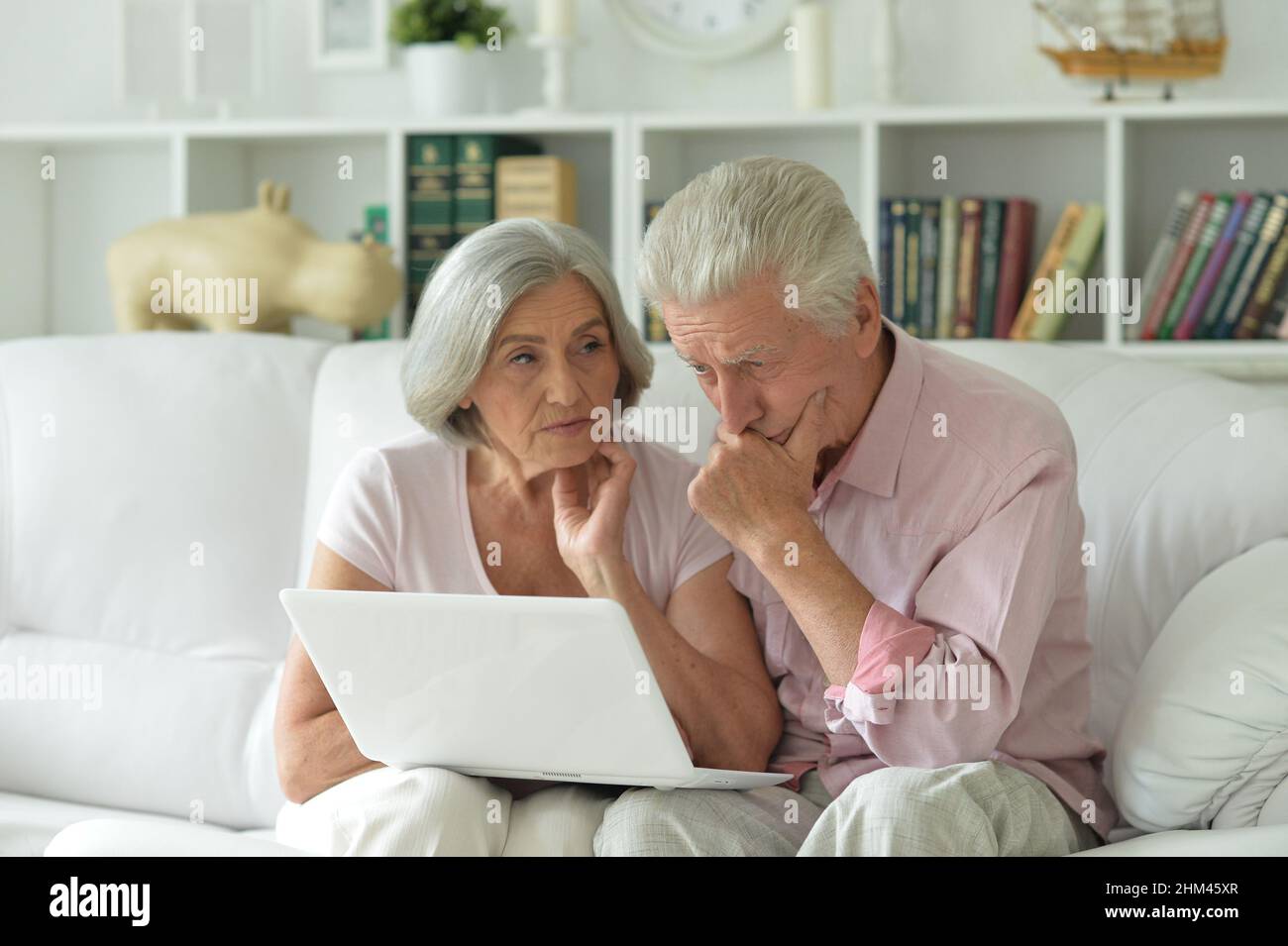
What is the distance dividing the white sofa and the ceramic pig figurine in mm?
449

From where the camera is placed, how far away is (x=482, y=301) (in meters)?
1.64

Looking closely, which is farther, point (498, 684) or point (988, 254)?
point (988, 254)

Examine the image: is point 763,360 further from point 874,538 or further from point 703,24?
point 703,24

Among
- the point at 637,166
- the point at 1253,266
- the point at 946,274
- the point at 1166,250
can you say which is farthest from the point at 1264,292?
the point at 637,166

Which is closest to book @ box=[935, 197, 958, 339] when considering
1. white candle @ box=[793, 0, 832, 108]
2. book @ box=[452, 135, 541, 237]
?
white candle @ box=[793, 0, 832, 108]

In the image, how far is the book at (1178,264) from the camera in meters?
2.57

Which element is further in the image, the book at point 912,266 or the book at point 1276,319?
the book at point 912,266

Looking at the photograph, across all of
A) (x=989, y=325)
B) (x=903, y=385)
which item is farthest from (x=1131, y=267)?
(x=903, y=385)

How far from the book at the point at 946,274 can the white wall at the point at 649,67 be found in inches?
12.7

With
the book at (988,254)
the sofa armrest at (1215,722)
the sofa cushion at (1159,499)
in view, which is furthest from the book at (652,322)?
the sofa armrest at (1215,722)

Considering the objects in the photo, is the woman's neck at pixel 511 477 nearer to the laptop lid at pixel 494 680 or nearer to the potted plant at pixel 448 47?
the laptop lid at pixel 494 680

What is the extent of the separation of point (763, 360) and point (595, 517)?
29 centimetres

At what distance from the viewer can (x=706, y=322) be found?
1.44 metres

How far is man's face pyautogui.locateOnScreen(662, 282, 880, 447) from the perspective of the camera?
142 centimetres
